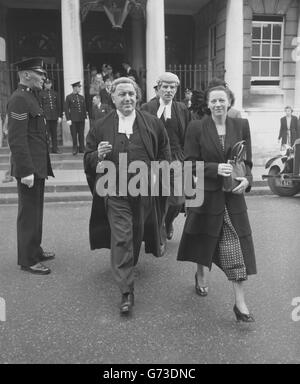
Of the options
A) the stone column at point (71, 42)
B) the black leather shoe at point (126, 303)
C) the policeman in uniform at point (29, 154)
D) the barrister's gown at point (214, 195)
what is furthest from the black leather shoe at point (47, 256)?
the stone column at point (71, 42)

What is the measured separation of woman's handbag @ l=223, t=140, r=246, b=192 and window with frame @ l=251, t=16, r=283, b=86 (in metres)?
12.5

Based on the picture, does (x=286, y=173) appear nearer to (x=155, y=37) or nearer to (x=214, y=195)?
(x=214, y=195)

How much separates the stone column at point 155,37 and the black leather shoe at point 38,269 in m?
9.64

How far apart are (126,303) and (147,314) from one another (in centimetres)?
19

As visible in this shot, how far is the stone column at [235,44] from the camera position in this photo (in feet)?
44.8

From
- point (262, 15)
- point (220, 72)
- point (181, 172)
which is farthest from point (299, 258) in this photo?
point (262, 15)

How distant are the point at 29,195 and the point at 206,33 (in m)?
14.2

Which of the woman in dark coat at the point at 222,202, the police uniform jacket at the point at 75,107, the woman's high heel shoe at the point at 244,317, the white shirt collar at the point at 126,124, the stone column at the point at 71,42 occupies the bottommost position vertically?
the woman's high heel shoe at the point at 244,317

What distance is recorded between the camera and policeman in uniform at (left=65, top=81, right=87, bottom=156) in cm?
1205

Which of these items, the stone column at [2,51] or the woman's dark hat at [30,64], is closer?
the woman's dark hat at [30,64]

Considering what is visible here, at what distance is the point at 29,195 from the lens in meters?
4.52

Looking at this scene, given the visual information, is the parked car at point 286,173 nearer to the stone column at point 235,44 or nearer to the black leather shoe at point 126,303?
the stone column at point 235,44

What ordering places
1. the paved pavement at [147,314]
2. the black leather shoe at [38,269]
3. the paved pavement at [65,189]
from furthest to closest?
the paved pavement at [65,189], the black leather shoe at [38,269], the paved pavement at [147,314]

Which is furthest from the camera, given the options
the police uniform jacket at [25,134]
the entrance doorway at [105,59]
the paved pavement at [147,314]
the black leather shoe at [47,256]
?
the entrance doorway at [105,59]
